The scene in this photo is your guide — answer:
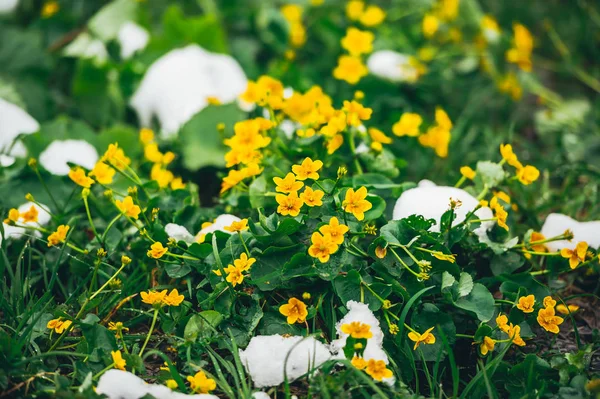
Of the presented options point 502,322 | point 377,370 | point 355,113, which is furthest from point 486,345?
point 355,113

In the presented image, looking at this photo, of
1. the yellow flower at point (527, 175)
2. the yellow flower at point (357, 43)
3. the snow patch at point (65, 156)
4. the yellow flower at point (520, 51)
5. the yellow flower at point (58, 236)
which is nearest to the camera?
the yellow flower at point (58, 236)

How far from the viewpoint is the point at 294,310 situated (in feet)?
4.16

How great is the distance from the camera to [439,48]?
271 centimetres

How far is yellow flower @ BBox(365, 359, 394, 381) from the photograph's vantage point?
1.14 m

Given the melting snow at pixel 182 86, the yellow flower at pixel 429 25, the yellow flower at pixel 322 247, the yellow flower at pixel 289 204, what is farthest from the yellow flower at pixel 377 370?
the yellow flower at pixel 429 25

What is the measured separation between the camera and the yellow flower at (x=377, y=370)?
1.14 m

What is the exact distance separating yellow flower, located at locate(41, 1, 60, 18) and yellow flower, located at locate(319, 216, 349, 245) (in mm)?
1928

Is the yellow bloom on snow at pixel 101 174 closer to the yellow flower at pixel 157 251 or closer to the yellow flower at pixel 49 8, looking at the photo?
the yellow flower at pixel 157 251

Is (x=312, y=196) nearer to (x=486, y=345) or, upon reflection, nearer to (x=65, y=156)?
(x=486, y=345)

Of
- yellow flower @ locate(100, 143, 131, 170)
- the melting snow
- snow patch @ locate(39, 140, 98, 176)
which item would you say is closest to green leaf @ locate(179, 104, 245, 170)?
the melting snow

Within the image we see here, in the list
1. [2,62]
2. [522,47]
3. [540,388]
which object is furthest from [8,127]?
[522,47]

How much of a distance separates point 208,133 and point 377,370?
112 cm

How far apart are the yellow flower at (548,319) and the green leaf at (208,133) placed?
112 cm

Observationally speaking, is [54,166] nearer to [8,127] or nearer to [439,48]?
[8,127]
